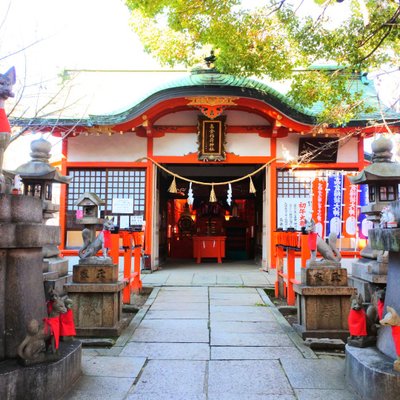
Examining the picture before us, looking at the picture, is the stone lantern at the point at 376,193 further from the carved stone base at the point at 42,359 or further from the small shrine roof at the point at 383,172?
the carved stone base at the point at 42,359

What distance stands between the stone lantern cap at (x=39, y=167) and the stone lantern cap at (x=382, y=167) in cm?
592

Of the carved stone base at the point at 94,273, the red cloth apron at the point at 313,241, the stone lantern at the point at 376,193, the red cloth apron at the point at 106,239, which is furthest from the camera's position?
the stone lantern at the point at 376,193

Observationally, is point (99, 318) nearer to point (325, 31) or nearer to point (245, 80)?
point (325, 31)

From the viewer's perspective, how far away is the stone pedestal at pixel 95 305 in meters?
5.55

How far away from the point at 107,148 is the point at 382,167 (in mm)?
7990

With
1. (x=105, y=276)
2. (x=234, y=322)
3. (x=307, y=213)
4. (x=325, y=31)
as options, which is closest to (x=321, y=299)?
(x=234, y=322)

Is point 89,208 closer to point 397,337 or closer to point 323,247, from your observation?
point 323,247

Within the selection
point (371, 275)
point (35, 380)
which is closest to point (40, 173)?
point (35, 380)

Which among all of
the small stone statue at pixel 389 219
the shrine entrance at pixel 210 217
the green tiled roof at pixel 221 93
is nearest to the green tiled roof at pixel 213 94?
the green tiled roof at pixel 221 93

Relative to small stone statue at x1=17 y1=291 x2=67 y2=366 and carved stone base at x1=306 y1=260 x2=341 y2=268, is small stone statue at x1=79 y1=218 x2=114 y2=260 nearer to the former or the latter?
small stone statue at x1=17 y1=291 x2=67 y2=366

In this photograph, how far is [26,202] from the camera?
3473mm

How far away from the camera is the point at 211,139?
37.8 feet

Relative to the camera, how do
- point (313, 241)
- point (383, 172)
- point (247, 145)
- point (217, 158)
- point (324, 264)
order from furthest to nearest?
point (247, 145)
point (217, 158)
point (383, 172)
point (313, 241)
point (324, 264)

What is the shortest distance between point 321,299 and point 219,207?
11.1m
